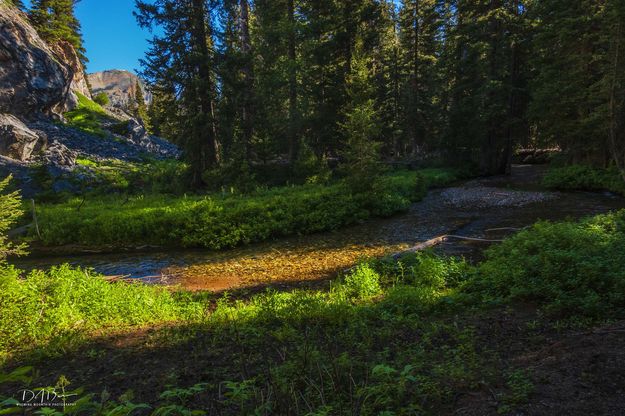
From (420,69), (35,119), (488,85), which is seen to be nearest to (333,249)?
(488,85)

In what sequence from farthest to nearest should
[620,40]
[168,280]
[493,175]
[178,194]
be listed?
[493,175], [178,194], [620,40], [168,280]

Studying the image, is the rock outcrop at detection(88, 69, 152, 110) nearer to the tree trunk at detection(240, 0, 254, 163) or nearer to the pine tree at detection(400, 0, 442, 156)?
the pine tree at detection(400, 0, 442, 156)

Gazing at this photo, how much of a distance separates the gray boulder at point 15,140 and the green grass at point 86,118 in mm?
9177

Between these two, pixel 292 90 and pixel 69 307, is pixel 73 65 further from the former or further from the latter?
pixel 69 307

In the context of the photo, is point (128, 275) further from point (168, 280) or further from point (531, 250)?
point (531, 250)

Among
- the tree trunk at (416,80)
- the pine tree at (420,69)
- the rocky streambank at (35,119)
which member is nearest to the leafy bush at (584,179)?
the pine tree at (420,69)

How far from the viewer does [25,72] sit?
100 ft

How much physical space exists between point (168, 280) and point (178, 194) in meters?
11.4

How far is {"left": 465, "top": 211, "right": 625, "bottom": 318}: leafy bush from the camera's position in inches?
232

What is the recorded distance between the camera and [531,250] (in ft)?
27.7

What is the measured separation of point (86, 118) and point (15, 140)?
1553cm

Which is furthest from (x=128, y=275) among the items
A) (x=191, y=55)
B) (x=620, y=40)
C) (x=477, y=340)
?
(x=620, y=40)

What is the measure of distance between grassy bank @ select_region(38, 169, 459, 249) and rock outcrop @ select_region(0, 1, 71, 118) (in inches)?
758

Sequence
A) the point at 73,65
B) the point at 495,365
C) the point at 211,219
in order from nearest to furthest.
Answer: the point at 495,365
the point at 211,219
the point at 73,65
